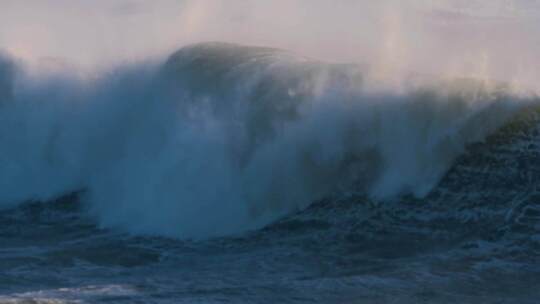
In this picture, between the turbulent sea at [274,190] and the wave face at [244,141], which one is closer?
the turbulent sea at [274,190]

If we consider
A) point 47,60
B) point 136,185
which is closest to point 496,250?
point 136,185

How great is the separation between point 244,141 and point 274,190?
3.69 ft

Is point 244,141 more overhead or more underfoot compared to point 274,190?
more overhead

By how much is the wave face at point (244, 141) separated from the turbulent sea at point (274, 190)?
0.03 metres

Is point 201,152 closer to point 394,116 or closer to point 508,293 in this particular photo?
point 394,116

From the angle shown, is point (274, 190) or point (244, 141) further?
point (244, 141)

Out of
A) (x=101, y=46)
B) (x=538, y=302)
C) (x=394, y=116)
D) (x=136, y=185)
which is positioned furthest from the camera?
(x=101, y=46)

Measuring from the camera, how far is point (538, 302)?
11.9 metres

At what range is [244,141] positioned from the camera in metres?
17.1

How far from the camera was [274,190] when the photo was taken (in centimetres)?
1634

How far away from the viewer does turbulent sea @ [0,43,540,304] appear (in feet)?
43.1

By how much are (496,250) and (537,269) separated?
2.63 ft

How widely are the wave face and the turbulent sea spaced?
0.03 m

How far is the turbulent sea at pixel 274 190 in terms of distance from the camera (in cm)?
1312
